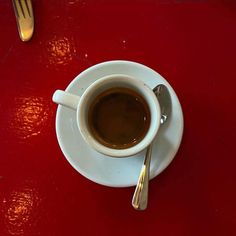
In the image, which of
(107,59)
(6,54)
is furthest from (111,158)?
(6,54)

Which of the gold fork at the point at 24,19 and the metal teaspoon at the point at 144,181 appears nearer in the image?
the metal teaspoon at the point at 144,181

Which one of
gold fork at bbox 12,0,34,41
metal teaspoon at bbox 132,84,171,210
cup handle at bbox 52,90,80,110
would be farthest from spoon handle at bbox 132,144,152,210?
gold fork at bbox 12,0,34,41

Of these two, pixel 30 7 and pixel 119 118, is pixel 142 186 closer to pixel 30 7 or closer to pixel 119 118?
pixel 119 118

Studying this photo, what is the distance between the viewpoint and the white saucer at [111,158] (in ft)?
2.95

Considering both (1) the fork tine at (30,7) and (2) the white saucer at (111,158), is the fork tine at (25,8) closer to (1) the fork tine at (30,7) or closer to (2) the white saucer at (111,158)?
(1) the fork tine at (30,7)

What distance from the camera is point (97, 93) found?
0.88m

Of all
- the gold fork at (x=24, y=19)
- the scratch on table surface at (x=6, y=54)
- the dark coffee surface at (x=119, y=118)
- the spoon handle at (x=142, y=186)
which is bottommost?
the spoon handle at (x=142, y=186)

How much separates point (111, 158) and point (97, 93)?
0.16 m

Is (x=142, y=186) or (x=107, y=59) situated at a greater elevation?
(x=107, y=59)

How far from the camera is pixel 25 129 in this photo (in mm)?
1010

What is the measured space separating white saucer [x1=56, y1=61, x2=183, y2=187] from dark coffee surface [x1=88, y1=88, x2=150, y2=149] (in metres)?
0.04

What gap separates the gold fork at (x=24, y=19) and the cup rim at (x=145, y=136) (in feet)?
0.98

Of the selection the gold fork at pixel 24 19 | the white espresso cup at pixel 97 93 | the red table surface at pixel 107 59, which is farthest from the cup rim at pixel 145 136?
the gold fork at pixel 24 19

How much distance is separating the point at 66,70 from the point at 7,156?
0.27 metres
